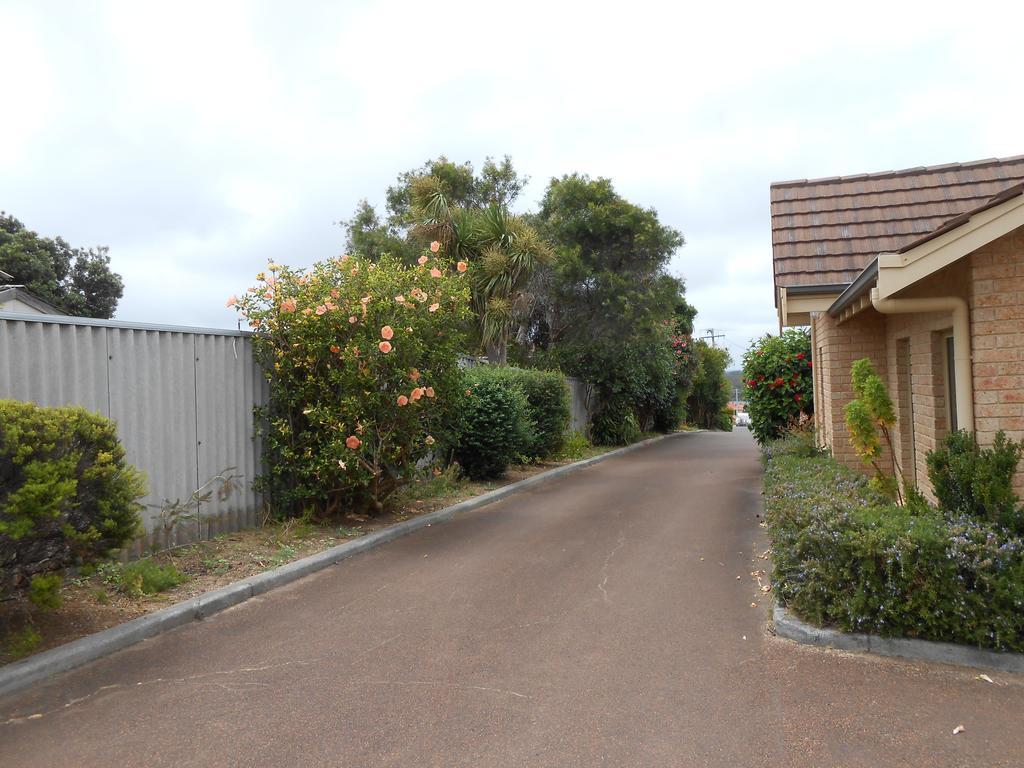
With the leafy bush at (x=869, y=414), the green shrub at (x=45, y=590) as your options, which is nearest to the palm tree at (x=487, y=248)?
the leafy bush at (x=869, y=414)

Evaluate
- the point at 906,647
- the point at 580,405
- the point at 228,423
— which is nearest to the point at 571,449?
the point at 580,405

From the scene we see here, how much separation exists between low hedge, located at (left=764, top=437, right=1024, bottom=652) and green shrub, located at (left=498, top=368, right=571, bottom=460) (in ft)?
33.2

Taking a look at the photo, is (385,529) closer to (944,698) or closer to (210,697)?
(210,697)

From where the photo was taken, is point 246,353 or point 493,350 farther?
point 493,350

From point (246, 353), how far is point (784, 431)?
34.2 feet

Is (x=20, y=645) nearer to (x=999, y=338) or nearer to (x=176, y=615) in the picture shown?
(x=176, y=615)

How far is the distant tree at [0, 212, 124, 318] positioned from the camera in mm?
27016

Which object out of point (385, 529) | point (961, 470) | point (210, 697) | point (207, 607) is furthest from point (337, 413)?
point (961, 470)

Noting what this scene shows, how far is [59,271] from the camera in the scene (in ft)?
95.9

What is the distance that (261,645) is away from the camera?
5.04 metres

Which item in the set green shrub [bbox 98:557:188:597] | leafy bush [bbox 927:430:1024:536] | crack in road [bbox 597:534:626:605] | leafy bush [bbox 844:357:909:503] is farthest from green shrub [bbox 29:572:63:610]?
leafy bush [bbox 844:357:909:503]

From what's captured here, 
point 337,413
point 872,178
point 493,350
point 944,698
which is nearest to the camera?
point 944,698

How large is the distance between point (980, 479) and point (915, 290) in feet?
5.86

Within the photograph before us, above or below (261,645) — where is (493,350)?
above
